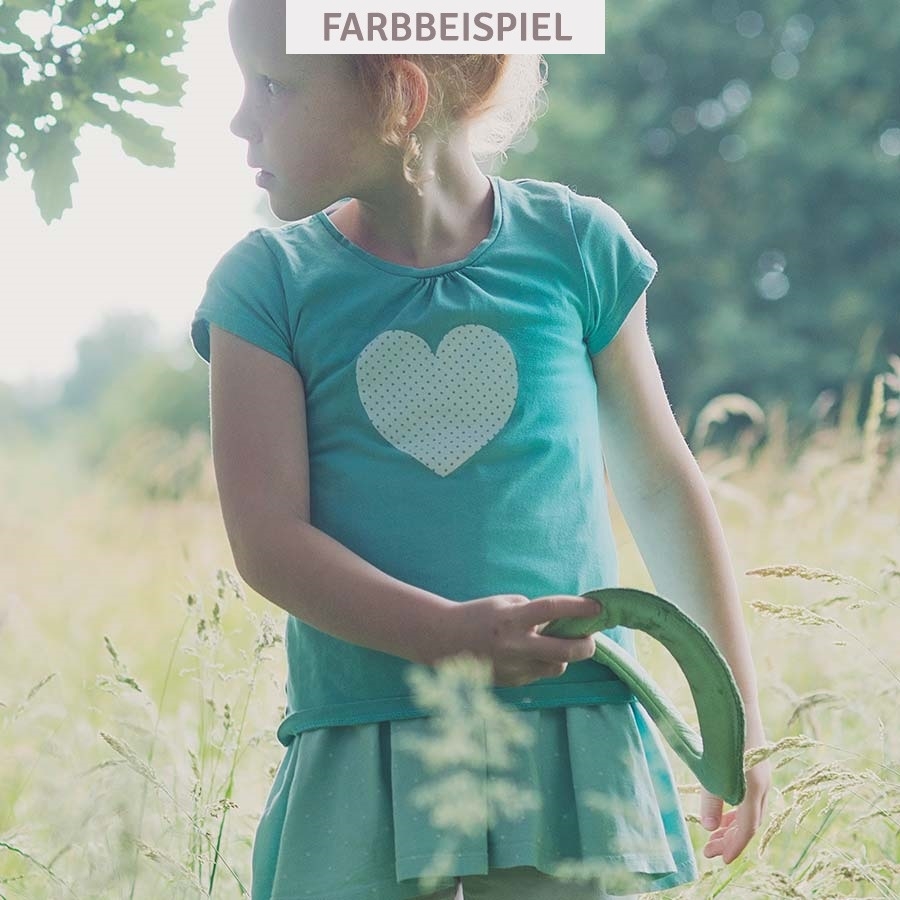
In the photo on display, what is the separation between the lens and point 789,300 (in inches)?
370

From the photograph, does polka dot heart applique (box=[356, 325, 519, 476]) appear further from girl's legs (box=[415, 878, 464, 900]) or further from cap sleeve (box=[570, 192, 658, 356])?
girl's legs (box=[415, 878, 464, 900])

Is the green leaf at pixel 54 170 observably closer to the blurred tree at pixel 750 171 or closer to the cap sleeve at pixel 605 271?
the cap sleeve at pixel 605 271

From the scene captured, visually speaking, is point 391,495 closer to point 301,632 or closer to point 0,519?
point 301,632

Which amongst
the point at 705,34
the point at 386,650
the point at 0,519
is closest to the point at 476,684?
the point at 386,650

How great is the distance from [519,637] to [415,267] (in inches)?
11.5

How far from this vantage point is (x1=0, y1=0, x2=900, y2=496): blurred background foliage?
30.0 feet

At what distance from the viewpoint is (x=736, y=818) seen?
98 cm

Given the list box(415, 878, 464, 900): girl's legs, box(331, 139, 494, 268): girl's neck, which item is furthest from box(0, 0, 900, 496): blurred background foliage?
box(415, 878, 464, 900): girl's legs

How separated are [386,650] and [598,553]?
0.19 metres

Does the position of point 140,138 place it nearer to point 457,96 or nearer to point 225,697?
point 457,96

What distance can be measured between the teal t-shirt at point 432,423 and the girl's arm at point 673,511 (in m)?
0.05

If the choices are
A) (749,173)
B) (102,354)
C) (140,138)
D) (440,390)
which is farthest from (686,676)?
(102,354)

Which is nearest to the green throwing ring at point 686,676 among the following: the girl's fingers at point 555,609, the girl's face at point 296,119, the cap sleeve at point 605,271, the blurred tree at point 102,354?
the girl's fingers at point 555,609

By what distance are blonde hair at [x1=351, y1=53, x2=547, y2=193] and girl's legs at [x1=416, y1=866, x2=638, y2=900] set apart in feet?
1.51
